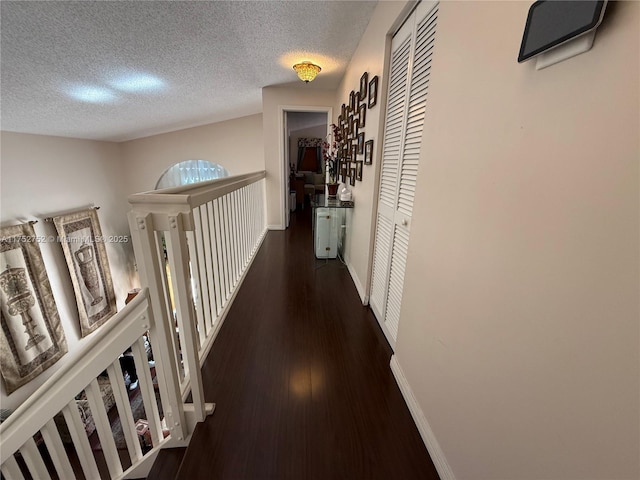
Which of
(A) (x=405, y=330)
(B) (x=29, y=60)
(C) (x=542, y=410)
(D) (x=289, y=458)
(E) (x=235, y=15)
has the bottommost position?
(D) (x=289, y=458)

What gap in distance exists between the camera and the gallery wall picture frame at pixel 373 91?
6.26ft

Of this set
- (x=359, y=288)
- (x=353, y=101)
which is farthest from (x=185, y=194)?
(x=353, y=101)

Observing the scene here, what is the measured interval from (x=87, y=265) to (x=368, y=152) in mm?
5110

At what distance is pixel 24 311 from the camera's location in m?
3.29

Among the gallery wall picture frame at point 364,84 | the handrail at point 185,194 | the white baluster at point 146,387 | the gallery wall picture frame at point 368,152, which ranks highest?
the gallery wall picture frame at point 364,84

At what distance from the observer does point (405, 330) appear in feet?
4.50

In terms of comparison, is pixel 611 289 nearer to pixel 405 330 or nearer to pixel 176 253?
pixel 405 330

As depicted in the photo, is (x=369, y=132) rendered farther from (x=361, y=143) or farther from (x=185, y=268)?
(x=185, y=268)

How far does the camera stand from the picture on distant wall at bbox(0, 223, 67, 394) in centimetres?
312

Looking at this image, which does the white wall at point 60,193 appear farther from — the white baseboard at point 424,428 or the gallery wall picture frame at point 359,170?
the white baseboard at point 424,428

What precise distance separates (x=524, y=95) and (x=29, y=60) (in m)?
3.33

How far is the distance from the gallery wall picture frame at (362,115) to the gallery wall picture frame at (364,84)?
8 cm

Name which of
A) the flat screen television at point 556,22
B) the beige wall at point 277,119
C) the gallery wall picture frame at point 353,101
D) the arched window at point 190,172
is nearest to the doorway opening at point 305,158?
the arched window at point 190,172

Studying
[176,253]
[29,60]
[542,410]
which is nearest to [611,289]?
[542,410]
